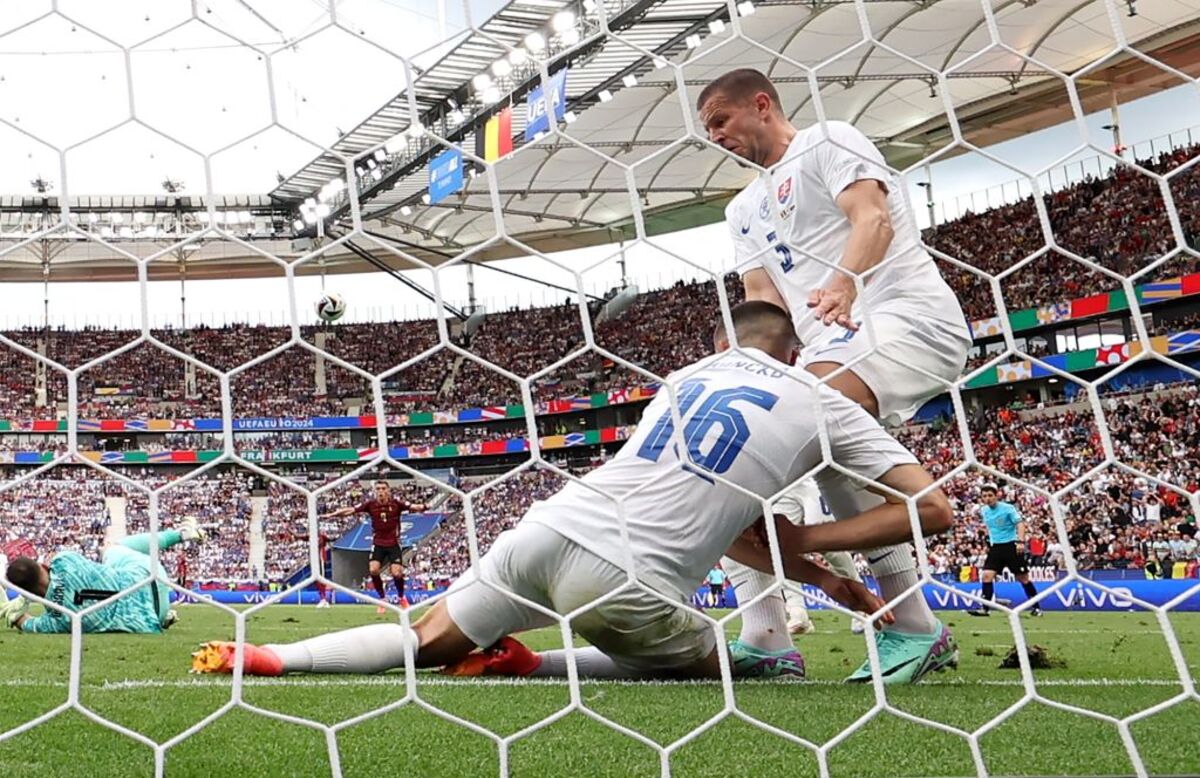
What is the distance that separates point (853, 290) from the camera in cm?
205

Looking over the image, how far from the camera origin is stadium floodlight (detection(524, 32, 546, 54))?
211 centimetres

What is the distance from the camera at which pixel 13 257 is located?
22.0 meters

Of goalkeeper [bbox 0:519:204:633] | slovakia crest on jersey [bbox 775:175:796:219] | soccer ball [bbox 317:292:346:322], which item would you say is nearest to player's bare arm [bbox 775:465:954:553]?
slovakia crest on jersey [bbox 775:175:796:219]

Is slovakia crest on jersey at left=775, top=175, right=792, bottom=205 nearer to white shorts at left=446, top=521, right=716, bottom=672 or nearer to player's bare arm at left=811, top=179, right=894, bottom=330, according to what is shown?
player's bare arm at left=811, top=179, right=894, bottom=330

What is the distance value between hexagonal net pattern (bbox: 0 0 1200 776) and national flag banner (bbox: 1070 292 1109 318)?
0.50 feet

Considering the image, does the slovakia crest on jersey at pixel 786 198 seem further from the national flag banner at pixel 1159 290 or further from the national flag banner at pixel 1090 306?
the national flag banner at pixel 1090 306

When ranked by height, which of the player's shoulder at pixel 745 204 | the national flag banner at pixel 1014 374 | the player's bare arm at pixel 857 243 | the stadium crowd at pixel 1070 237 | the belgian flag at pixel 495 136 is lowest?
the player's bare arm at pixel 857 243

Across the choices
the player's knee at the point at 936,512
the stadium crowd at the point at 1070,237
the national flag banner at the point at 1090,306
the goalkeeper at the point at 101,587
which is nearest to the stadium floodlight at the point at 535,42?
the player's knee at the point at 936,512

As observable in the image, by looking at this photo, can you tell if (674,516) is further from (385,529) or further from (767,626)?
(385,529)

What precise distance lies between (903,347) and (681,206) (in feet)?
15.5

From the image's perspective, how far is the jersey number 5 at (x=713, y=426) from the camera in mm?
2025

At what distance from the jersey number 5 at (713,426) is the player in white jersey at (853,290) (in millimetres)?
260

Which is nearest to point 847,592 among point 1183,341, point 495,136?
point 495,136

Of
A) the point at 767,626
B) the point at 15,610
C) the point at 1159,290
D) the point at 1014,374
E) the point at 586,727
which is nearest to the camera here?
the point at 586,727
